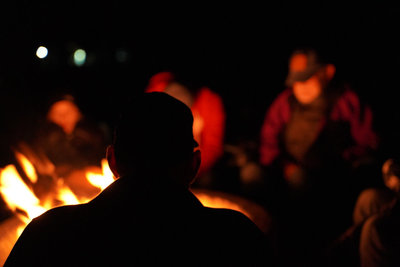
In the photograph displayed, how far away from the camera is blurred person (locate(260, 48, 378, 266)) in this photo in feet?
12.7

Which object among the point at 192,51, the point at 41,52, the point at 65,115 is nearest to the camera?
the point at 65,115

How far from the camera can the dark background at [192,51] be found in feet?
17.7

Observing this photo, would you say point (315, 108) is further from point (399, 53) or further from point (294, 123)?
point (399, 53)

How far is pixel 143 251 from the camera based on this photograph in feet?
4.18

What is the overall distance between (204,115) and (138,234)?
3075mm

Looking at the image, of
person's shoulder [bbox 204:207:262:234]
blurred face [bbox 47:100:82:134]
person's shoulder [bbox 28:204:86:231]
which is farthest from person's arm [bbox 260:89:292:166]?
person's shoulder [bbox 28:204:86:231]

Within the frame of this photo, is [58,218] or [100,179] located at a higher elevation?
[100,179]

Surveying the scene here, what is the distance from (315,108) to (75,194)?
2.49 meters

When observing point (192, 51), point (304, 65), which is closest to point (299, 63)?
point (304, 65)

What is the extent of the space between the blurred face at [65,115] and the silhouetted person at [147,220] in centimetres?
322

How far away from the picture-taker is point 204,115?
14.1 ft

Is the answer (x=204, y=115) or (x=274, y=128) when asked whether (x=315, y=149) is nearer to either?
(x=274, y=128)

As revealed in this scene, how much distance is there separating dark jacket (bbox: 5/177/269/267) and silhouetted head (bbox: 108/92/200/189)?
2.8 inches

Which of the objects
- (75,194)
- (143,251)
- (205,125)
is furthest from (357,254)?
(143,251)
